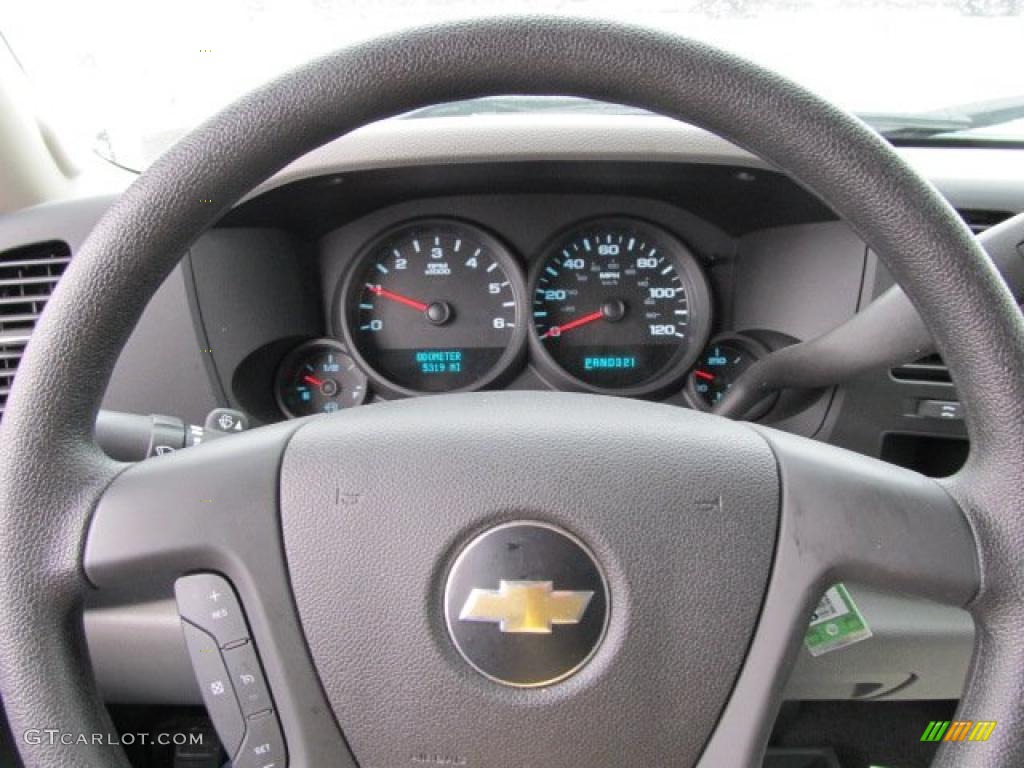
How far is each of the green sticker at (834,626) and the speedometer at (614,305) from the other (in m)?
1.17

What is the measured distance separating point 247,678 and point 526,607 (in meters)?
0.25

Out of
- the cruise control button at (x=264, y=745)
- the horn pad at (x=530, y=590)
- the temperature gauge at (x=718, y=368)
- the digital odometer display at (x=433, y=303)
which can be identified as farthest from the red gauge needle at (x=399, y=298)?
the cruise control button at (x=264, y=745)

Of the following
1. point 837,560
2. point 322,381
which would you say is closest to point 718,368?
point 322,381

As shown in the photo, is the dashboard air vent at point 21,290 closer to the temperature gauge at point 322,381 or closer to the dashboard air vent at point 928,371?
the temperature gauge at point 322,381

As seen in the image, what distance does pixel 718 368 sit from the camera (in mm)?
2139

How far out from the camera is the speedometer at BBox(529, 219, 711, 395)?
2156 millimetres

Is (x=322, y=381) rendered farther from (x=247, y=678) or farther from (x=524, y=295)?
(x=247, y=678)

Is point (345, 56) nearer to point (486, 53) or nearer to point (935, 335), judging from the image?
point (486, 53)

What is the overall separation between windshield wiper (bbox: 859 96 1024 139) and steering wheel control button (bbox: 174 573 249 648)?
1683 mm

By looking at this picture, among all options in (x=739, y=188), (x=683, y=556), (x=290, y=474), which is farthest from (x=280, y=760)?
(x=739, y=188)

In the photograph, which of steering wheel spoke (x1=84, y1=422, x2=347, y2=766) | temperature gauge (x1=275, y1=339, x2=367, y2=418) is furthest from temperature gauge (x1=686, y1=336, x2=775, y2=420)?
steering wheel spoke (x1=84, y1=422, x2=347, y2=766)

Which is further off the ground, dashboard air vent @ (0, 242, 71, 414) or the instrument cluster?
dashboard air vent @ (0, 242, 71, 414)

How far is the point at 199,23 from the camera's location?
188 cm

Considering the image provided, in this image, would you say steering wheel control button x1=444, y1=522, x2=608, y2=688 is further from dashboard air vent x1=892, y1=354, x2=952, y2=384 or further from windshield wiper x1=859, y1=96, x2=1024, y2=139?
windshield wiper x1=859, y1=96, x2=1024, y2=139
